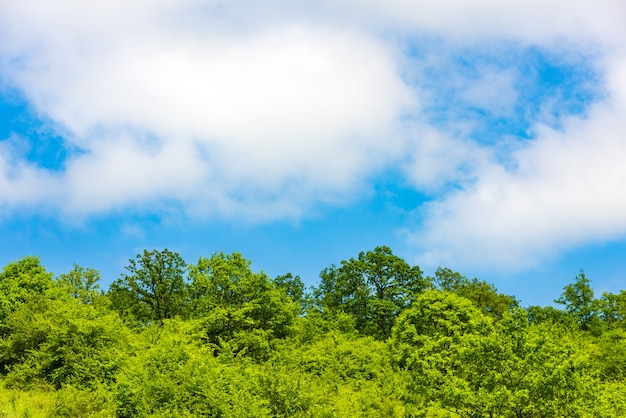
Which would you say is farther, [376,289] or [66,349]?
[376,289]

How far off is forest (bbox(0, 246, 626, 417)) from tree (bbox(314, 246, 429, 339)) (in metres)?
0.17

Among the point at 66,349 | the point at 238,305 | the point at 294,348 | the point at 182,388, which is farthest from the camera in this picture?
the point at 238,305

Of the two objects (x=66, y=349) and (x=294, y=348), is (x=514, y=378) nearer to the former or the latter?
(x=294, y=348)

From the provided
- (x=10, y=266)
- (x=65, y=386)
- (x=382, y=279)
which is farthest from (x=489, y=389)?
(x=10, y=266)

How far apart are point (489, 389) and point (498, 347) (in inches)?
81.8

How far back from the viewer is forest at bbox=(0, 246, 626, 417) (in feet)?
90.5

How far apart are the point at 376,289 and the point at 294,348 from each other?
23.0 meters

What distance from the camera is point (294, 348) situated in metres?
51.9

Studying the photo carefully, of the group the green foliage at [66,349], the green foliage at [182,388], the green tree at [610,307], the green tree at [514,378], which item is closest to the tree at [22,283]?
the green foliage at [66,349]

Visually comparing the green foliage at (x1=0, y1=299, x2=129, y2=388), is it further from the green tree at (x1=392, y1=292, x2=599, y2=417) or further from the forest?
the green tree at (x1=392, y1=292, x2=599, y2=417)

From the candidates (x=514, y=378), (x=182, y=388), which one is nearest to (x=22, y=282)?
(x=182, y=388)

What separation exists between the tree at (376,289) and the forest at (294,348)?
170mm

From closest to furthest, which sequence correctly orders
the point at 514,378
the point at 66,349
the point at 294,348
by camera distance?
1. the point at 514,378
2. the point at 66,349
3. the point at 294,348

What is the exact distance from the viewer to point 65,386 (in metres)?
39.5
